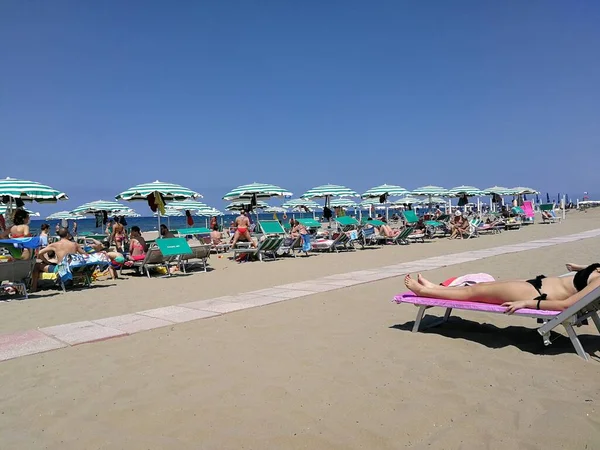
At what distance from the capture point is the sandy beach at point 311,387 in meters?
2.52

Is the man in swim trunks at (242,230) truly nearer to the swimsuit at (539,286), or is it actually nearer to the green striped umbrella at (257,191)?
the green striped umbrella at (257,191)

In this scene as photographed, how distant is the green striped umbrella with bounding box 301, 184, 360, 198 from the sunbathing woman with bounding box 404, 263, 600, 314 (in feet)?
46.3

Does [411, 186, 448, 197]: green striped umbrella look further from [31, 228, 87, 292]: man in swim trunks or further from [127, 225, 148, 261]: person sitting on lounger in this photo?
[31, 228, 87, 292]: man in swim trunks

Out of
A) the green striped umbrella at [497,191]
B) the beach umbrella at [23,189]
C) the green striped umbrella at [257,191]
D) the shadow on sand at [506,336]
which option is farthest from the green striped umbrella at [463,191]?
the shadow on sand at [506,336]

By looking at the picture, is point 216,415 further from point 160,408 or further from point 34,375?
point 34,375

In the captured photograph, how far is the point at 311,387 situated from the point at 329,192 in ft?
50.1

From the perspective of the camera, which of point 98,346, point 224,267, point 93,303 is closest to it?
point 98,346

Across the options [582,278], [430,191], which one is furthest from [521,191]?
[582,278]

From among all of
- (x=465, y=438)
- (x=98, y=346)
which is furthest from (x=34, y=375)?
(x=465, y=438)

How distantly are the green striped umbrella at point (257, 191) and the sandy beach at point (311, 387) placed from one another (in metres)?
10.1

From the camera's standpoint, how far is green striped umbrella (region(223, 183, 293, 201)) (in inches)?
605

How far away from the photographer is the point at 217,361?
12.4 ft

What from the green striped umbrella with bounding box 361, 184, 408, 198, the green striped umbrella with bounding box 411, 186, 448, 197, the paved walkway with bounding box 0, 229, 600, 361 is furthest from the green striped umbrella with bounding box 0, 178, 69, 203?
the green striped umbrella with bounding box 411, 186, 448, 197

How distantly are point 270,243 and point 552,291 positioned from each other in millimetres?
8670
